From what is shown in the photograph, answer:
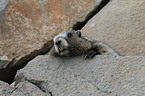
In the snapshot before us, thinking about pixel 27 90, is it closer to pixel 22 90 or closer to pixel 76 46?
pixel 22 90

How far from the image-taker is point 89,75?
193cm

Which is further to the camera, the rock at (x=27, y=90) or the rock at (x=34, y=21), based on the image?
the rock at (x=34, y=21)

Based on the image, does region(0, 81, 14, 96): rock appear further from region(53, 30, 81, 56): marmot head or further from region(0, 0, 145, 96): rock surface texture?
region(53, 30, 81, 56): marmot head

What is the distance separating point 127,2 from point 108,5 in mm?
300

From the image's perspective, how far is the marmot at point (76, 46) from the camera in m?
2.25

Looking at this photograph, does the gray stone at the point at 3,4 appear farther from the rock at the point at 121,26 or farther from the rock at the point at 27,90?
the rock at the point at 27,90

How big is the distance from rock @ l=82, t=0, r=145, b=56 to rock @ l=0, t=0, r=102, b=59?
0.87 ft

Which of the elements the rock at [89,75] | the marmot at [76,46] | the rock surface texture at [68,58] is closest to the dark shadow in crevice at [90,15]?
the rock surface texture at [68,58]

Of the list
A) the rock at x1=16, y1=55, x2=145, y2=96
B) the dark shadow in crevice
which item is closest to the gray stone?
the dark shadow in crevice

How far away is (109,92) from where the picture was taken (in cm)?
168

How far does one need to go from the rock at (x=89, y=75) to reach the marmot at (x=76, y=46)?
9cm

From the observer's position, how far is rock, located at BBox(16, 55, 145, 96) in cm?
168

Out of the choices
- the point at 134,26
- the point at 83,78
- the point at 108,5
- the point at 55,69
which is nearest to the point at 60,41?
the point at 55,69

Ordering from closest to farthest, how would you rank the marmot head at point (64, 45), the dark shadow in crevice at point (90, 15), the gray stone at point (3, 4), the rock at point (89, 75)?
the rock at point (89, 75)
the marmot head at point (64, 45)
the gray stone at point (3, 4)
the dark shadow in crevice at point (90, 15)
